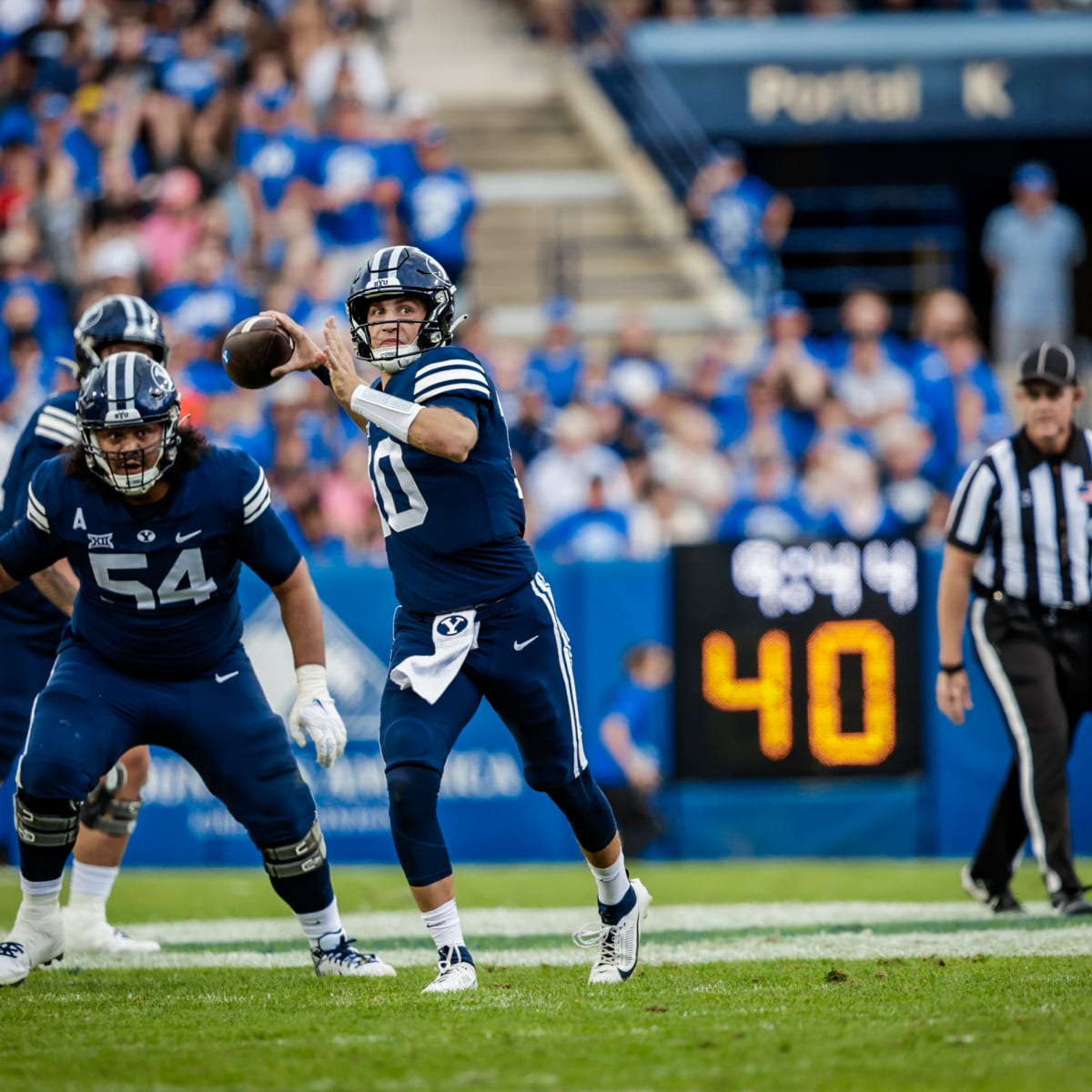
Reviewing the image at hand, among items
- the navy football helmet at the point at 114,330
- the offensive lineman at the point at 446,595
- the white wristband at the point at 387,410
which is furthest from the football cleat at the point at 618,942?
the navy football helmet at the point at 114,330

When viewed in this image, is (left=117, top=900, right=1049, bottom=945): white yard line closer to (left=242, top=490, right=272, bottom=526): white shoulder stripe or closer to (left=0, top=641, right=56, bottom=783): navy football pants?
(left=0, top=641, right=56, bottom=783): navy football pants

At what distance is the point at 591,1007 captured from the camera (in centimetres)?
475

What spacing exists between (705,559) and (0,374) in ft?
18.0

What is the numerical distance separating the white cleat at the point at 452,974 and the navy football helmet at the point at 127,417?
1.50m

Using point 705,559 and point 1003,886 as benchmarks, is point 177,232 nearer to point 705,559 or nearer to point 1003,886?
point 705,559

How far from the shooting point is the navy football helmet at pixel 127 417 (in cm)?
521

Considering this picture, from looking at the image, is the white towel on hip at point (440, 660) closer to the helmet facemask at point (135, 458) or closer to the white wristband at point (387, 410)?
the white wristband at point (387, 410)

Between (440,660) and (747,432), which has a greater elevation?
(747,432)

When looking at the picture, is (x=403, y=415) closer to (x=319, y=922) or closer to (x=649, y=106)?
(x=319, y=922)

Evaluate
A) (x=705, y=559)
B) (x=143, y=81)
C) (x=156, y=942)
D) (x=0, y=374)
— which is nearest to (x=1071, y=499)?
(x=705, y=559)

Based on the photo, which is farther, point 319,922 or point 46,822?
point 319,922

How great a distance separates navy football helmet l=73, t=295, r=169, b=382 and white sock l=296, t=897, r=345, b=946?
1843 millimetres

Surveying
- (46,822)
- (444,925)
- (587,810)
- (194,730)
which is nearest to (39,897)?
(46,822)

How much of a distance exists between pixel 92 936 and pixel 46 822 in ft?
4.12
